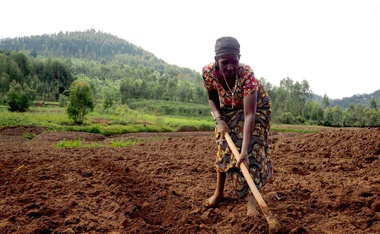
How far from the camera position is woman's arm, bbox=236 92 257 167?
2602 millimetres

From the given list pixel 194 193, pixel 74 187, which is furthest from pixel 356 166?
pixel 74 187

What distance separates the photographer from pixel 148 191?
146 inches

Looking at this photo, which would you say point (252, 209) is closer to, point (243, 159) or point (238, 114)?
point (243, 159)

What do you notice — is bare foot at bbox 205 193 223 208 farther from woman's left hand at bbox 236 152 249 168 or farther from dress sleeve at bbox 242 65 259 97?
dress sleeve at bbox 242 65 259 97

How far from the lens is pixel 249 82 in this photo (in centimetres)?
262

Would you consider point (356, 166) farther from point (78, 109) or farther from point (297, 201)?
point (78, 109)

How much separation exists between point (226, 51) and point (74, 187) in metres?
2.36

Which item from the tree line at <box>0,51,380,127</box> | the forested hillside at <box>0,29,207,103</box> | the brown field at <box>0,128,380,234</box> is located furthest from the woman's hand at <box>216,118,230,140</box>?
the forested hillside at <box>0,29,207,103</box>

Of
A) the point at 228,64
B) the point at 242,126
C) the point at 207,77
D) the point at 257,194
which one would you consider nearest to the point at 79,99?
the point at 207,77

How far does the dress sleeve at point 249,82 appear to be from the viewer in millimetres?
2604

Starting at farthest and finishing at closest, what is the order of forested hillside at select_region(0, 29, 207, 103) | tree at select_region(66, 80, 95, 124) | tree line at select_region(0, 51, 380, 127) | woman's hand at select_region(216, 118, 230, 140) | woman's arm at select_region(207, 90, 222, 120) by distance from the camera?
forested hillside at select_region(0, 29, 207, 103), tree line at select_region(0, 51, 380, 127), tree at select_region(66, 80, 95, 124), woman's arm at select_region(207, 90, 222, 120), woman's hand at select_region(216, 118, 230, 140)

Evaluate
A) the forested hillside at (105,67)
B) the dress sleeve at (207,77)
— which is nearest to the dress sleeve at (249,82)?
the dress sleeve at (207,77)

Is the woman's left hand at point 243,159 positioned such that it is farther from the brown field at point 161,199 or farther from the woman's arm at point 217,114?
the brown field at point 161,199

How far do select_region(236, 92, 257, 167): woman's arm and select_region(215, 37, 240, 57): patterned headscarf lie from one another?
400 millimetres
